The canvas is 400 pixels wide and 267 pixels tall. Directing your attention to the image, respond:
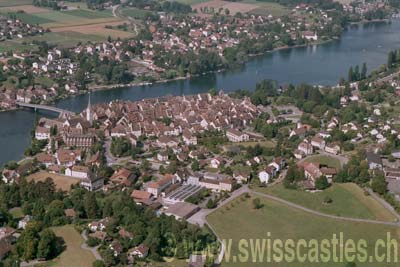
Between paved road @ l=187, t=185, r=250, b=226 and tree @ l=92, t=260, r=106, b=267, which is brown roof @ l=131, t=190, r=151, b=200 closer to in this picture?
paved road @ l=187, t=185, r=250, b=226

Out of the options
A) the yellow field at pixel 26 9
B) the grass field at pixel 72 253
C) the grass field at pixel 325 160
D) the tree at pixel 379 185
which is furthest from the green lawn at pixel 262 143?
the yellow field at pixel 26 9

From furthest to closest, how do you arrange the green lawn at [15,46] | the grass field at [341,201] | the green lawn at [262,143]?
the green lawn at [15,46] → the green lawn at [262,143] → the grass field at [341,201]

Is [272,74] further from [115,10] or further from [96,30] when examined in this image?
[115,10]

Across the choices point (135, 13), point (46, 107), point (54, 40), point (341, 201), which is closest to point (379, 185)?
point (341, 201)

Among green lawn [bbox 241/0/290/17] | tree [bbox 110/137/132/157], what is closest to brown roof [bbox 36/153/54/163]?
tree [bbox 110/137/132/157]

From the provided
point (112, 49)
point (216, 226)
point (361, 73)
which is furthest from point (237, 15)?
point (216, 226)

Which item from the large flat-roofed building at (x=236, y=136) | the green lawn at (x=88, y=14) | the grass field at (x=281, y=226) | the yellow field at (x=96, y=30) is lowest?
the grass field at (x=281, y=226)

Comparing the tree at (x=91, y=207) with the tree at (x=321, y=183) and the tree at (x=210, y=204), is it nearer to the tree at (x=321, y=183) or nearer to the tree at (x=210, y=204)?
the tree at (x=210, y=204)

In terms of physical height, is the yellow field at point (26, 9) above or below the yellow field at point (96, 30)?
above
